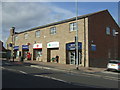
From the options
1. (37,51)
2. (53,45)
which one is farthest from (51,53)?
(37,51)

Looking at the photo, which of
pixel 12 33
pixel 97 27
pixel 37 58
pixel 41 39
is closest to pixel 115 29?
pixel 97 27

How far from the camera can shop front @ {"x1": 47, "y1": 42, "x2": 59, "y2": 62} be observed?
97.3ft

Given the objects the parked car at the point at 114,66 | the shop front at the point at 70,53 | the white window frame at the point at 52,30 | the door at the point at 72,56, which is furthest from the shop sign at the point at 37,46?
the parked car at the point at 114,66

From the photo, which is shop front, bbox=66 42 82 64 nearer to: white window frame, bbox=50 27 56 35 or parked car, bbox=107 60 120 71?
white window frame, bbox=50 27 56 35

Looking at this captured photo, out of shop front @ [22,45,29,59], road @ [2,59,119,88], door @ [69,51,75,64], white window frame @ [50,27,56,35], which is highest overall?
white window frame @ [50,27,56,35]

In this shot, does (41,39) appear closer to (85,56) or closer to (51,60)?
(51,60)

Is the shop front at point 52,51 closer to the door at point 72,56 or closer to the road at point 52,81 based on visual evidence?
the door at point 72,56

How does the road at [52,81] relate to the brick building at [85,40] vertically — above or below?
below

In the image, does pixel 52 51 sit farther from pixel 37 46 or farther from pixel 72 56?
pixel 72 56

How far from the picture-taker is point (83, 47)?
80.0 ft

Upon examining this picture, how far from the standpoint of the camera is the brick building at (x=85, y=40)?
80.1 feet

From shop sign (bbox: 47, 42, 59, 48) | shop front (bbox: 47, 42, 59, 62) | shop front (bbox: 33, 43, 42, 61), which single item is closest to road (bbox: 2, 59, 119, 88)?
shop sign (bbox: 47, 42, 59, 48)

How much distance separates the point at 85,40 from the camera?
79.7 ft

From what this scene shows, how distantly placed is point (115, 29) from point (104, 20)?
3742 millimetres
